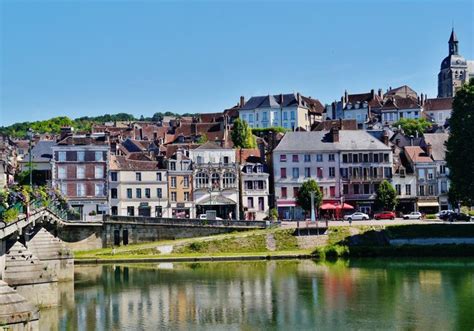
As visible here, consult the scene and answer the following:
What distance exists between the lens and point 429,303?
3969 centimetres

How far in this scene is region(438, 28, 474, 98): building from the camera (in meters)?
178

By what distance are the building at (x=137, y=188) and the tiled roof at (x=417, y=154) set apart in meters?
26.6

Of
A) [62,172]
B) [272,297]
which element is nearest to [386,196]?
[62,172]

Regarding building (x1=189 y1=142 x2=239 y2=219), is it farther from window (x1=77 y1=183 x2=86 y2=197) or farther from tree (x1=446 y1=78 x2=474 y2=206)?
tree (x1=446 y1=78 x2=474 y2=206)

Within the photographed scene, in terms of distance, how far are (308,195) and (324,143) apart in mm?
8881

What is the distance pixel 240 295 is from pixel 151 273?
12.8 metres

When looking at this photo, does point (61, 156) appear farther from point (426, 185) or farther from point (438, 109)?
point (438, 109)

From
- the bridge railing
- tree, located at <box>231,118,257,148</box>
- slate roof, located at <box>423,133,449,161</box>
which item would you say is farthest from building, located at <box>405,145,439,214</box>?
tree, located at <box>231,118,257,148</box>

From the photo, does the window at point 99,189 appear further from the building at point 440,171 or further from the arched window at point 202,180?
the building at point 440,171

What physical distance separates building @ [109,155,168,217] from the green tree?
4626cm

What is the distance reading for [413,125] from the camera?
118 metres

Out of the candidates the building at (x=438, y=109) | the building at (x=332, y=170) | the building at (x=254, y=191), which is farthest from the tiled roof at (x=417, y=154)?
the building at (x=438, y=109)

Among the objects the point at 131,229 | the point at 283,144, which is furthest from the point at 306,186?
the point at 131,229

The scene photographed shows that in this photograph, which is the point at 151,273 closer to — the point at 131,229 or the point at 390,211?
the point at 131,229
